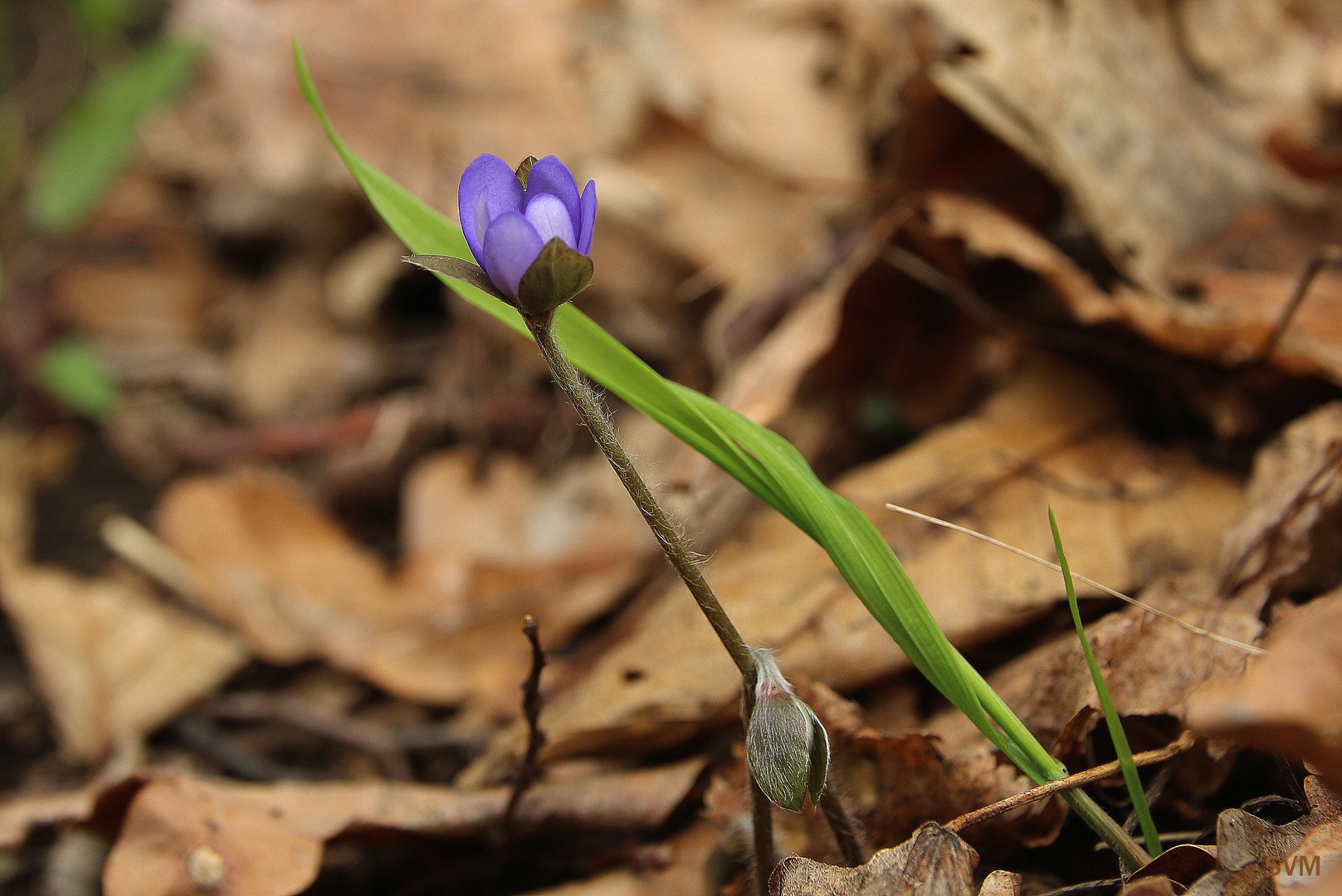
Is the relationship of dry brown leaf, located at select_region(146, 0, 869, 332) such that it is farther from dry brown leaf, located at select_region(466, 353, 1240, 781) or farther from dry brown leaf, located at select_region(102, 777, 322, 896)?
dry brown leaf, located at select_region(102, 777, 322, 896)

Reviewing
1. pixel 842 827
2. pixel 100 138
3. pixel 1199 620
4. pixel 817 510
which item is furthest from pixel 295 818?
pixel 100 138

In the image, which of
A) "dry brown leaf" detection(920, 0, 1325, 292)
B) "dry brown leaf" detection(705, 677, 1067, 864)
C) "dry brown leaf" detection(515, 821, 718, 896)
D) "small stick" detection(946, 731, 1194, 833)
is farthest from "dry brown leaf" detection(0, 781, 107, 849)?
"dry brown leaf" detection(920, 0, 1325, 292)

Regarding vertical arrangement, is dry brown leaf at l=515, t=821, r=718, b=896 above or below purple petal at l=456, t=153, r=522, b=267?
below

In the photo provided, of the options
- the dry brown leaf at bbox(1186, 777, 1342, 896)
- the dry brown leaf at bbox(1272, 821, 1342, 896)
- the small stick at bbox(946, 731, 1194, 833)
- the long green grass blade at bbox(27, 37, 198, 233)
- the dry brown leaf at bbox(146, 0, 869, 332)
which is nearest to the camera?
the dry brown leaf at bbox(1272, 821, 1342, 896)

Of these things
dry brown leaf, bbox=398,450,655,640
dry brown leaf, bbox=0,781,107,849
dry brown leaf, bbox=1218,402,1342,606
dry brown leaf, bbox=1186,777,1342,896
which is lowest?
dry brown leaf, bbox=0,781,107,849

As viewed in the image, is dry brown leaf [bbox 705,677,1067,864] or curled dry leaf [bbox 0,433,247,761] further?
curled dry leaf [bbox 0,433,247,761]

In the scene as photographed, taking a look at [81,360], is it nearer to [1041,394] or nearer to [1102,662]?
[1041,394]
